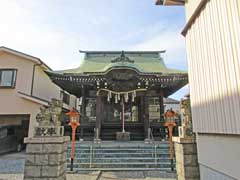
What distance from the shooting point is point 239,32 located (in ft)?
6.73

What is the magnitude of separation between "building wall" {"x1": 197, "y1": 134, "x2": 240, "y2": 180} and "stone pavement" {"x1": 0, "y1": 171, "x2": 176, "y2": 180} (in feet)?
7.04

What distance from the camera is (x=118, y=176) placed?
535 centimetres

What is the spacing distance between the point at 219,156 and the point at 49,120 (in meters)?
3.49

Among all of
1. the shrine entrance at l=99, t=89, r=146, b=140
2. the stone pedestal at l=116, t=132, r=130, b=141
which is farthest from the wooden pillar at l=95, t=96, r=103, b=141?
the stone pedestal at l=116, t=132, r=130, b=141

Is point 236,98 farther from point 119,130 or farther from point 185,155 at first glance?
point 119,130

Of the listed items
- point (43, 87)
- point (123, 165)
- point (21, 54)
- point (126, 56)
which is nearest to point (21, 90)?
point (43, 87)

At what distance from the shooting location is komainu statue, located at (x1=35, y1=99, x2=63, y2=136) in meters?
4.23

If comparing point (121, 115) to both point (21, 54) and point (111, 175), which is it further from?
point (21, 54)

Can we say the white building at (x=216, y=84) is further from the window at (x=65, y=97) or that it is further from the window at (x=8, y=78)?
the window at (x=65, y=97)

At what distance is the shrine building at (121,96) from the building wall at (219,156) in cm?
641

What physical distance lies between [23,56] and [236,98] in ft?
37.9

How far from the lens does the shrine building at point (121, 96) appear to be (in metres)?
9.59

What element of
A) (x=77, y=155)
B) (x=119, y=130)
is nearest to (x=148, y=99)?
(x=119, y=130)

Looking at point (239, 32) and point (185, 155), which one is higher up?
point (239, 32)
